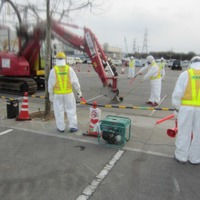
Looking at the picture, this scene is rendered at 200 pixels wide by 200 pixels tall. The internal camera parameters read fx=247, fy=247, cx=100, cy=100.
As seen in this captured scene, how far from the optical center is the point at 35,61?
1286cm

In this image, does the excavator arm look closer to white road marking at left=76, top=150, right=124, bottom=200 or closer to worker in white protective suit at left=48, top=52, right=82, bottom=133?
worker in white protective suit at left=48, top=52, right=82, bottom=133

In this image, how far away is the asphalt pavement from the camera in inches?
147

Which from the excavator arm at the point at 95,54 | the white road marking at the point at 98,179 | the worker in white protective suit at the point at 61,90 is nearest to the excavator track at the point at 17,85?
the excavator arm at the point at 95,54

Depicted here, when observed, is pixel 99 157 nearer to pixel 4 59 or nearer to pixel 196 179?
pixel 196 179

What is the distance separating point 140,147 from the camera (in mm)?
5637

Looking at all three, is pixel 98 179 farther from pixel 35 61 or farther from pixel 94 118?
pixel 35 61

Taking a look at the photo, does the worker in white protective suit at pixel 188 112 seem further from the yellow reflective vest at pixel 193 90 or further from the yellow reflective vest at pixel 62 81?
the yellow reflective vest at pixel 62 81

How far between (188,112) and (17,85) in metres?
9.62

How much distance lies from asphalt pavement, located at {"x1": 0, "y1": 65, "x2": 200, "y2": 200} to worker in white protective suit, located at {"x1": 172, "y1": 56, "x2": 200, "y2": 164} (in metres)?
0.26

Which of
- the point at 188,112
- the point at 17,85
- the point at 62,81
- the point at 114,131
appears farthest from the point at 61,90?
the point at 17,85

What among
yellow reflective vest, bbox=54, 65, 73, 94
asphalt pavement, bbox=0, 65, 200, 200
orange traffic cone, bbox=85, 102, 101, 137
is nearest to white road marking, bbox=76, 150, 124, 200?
asphalt pavement, bbox=0, 65, 200, 200

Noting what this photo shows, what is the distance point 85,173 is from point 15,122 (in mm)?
3852

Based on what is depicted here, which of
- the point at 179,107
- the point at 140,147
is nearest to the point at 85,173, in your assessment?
the point at 140,147

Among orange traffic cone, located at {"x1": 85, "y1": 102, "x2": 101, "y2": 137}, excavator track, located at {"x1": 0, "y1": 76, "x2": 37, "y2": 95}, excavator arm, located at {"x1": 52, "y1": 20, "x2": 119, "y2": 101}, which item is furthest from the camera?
excavator track, located at {"x1": 0, "y1": 76, "x2": 37, "y2": 95}
